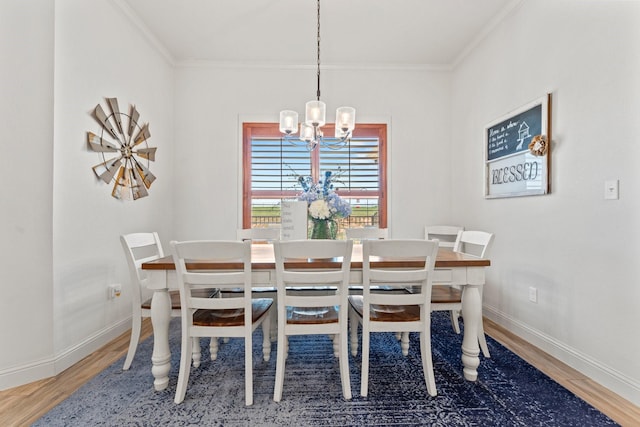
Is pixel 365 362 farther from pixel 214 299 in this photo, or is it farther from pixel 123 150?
pixel 123 150

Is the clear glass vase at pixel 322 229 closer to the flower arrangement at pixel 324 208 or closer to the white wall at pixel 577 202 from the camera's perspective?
the flower arrangement at pixel 324 208

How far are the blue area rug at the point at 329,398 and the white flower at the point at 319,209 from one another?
983mm

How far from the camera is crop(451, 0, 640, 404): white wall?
1.63m

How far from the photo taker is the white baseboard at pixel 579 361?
5.26 ft

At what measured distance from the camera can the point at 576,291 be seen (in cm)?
194

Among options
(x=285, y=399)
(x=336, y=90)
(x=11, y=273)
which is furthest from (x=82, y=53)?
(x=285, y=399)

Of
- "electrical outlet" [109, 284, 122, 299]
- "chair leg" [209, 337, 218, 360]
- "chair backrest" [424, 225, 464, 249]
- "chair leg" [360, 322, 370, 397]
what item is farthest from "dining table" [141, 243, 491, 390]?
"chair backrest" [424, 225, 464, 249]

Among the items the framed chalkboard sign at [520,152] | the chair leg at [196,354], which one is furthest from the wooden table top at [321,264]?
the framed chalkboard sign at [520,152]

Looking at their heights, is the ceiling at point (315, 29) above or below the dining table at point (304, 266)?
above

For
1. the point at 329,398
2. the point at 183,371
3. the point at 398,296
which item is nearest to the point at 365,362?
the point at 329,398

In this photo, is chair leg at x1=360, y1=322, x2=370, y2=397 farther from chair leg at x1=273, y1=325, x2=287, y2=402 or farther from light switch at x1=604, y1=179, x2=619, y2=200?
light switch at x1=604, y1=179, x2=619, y2=200

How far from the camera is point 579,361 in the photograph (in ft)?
6.18

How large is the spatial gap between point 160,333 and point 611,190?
8.76 feet

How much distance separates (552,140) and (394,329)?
5.86 feet
